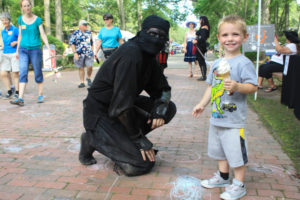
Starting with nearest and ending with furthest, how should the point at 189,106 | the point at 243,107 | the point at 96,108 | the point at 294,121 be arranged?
1. the point at 243,107
2. the point at 96,108
3. the point at 294,121
4. the point at 189,106

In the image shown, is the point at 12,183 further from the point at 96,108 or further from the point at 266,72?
the point at 266,72

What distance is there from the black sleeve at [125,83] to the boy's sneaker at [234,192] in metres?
1.06

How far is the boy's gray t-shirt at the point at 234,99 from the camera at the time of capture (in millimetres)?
2305

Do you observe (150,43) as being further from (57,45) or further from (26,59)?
(57,45)

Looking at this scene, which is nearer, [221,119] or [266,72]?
[221,119]

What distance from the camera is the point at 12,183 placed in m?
2.71

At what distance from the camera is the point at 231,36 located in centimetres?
235

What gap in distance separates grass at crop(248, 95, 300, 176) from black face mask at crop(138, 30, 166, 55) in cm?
178

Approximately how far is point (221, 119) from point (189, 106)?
3.65 metres

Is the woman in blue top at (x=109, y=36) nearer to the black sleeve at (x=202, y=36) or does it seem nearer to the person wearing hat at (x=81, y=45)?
the person wearing hat at (x=81, y=45)

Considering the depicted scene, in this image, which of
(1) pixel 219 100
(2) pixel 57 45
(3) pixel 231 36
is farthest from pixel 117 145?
(2) pixel 57 45

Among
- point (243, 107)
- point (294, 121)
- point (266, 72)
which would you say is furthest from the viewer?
point (266, 72)

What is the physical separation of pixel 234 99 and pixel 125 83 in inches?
36.0

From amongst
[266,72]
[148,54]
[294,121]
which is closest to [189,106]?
[294,121]
